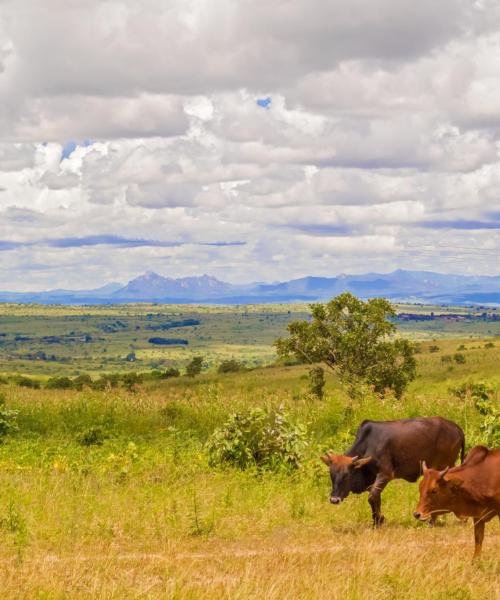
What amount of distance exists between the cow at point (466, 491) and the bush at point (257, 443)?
8.91 metres

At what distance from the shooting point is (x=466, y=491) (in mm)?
11367

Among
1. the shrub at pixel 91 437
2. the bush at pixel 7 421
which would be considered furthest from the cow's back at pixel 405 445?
the bush at pixel 7 421

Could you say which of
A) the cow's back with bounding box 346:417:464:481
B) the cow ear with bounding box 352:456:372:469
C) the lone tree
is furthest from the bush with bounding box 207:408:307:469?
the lone tree

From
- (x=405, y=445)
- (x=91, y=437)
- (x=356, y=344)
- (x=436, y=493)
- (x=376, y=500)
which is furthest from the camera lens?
(x=356, y=344)

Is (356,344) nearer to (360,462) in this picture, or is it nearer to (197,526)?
(360,462)

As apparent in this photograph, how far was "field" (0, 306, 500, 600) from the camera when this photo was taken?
9.89m

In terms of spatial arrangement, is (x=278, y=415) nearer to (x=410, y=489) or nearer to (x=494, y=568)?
(x=410, y=489)

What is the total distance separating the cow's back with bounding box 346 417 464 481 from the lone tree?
39.7 m

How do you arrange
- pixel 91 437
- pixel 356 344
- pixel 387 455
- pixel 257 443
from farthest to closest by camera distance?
pixel 356 344, pixel 91 437, pixel 257 443, pixel 387 455

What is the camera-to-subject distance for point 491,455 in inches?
457

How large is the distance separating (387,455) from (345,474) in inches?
48.7

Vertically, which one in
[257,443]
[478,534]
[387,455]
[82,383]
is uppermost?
[387,455]

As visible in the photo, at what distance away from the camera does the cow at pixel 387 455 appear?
14.5 m

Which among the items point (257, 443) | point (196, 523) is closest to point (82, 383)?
point (257, 443)
